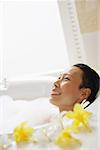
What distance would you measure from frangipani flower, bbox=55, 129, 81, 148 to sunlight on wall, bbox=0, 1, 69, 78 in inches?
27.9

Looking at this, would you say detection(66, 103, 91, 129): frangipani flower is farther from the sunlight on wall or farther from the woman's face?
the sunlight on wall

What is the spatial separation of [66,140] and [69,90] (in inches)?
13.7

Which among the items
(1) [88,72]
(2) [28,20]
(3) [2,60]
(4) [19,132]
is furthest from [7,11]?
(4) [19,132]

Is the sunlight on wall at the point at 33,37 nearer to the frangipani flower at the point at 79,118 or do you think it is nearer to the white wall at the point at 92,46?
the white wall at the point at 92,46

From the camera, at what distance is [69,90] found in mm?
1117

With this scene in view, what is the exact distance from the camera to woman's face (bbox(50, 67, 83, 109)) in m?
1.11

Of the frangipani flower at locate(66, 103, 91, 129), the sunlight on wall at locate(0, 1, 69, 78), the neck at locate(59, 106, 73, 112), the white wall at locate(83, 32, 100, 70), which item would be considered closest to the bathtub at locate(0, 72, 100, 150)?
the sunlight on wall at locate(0, 1, 69, 78)

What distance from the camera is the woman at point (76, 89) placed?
110cm

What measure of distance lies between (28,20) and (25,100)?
0.48m

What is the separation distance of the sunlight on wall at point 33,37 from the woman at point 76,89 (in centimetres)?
35

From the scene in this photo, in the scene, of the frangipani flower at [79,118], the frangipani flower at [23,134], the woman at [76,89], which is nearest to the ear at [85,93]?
the woman at [76,89]

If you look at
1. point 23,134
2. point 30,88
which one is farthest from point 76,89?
point 30,88

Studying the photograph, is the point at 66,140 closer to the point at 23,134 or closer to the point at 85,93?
the point at 23,134

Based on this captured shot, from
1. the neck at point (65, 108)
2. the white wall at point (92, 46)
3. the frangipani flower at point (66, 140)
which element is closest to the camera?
the frangipani flower at point (66, 140)
